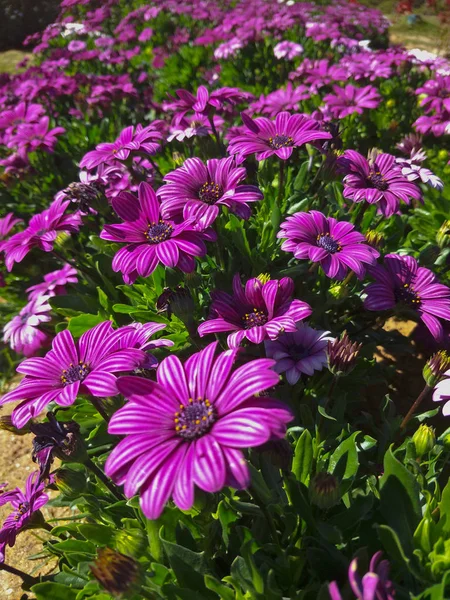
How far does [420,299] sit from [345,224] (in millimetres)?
419

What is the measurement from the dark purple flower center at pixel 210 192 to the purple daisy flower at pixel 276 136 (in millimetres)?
225

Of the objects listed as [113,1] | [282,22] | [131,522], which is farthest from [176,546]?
[113,1]

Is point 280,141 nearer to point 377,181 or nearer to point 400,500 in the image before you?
point 377,181

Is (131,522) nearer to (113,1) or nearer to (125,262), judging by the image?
(125,262)

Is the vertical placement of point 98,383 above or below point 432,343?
above

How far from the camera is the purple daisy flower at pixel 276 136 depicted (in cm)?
203

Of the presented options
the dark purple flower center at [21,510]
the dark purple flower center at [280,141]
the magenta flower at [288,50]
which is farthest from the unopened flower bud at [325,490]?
the magenta flower at [288,50]

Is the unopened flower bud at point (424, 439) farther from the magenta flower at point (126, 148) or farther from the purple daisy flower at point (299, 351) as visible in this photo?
the magenta flower at point (126, 148)

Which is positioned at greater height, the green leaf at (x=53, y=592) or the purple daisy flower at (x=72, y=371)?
the purple daisy flower at (x=72, y=371)

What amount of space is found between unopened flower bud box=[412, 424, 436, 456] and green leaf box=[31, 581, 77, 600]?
1211 mm

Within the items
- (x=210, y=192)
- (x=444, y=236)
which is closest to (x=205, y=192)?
(x=210, y=192)

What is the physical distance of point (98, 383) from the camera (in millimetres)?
1264

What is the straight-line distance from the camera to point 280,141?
84.9 inches

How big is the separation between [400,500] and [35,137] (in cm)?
342
